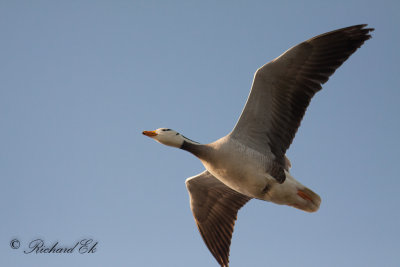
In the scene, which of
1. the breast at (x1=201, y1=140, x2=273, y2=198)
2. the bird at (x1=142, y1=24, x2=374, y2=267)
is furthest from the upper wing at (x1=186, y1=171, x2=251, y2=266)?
the breast at (x1=201, y1=140, x2=273, y2=198)

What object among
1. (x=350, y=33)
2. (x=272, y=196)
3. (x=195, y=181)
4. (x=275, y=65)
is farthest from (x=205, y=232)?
(x=350, y=33)

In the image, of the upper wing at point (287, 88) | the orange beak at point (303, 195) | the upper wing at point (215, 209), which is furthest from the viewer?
the upper wing at point (215, 209)

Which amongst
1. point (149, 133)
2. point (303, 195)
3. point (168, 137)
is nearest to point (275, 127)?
point (303, 195)

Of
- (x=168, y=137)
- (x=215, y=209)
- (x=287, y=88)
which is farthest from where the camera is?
(x=215, y=209)

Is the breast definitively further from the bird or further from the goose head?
the goose head

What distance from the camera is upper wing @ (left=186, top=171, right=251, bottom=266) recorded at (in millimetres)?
10688

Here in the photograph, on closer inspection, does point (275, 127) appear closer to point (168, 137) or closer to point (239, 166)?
point (239, 166)

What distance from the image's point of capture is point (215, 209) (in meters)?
10.9

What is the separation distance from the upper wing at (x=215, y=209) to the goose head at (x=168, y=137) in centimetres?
169

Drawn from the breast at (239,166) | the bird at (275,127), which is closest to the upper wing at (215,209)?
the bird at (275,127)

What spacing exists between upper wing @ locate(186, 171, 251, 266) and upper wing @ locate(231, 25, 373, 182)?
6.07 ft

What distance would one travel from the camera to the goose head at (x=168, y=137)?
9242 millimetres

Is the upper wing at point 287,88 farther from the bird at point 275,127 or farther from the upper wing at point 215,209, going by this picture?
the upper wing at point 215,209

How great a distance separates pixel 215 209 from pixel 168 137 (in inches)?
98.9
